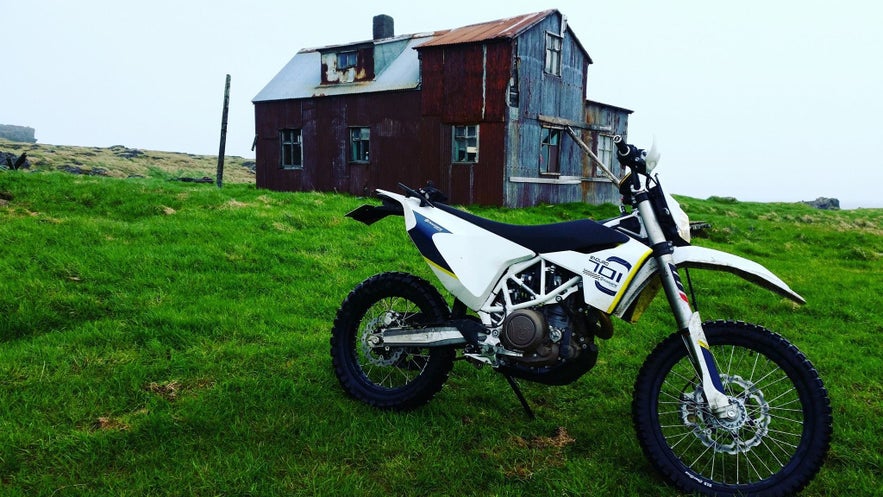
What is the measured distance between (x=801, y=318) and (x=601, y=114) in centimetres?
1621

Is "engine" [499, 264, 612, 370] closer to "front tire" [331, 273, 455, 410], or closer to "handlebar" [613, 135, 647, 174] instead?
"front tire" [331, 273, 455, 410]

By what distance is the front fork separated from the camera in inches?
127

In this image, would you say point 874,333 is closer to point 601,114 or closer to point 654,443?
point 654,443

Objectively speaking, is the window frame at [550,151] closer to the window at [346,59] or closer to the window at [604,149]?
the window at [604,149]

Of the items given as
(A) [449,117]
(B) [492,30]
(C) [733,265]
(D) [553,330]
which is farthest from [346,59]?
(C) [733,265]

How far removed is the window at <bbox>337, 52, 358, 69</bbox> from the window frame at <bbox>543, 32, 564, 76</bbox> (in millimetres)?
7607

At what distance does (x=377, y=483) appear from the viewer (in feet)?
10.4

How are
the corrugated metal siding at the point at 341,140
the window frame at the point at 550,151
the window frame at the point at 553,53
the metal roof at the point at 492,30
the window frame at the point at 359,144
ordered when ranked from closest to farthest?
the metal roof at the point at 492,30 → the window frame at the point at 553,53 → the window frame at the point at 550,151 → the corrugated metal siding at the point at 341,140 → the window frame at the point at 359,144

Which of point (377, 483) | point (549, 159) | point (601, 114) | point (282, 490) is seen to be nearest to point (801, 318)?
point (377, 483)

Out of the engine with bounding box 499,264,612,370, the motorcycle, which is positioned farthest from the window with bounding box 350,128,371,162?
the engine with bounding box 499,264,612,370

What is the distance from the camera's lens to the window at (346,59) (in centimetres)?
2194

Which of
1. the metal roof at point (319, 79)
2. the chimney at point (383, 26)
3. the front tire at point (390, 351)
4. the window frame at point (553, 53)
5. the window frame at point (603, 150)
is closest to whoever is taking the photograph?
the front tire at point (390, 351)

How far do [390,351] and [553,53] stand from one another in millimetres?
16774

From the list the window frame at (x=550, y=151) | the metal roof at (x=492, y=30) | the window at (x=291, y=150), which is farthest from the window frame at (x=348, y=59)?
the window frame at (x=550, y=151)
